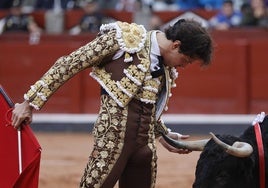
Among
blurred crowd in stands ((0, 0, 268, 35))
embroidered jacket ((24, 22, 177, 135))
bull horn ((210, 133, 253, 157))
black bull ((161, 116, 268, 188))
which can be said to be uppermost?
embroidered jacket ((24, 22, 177, 135))

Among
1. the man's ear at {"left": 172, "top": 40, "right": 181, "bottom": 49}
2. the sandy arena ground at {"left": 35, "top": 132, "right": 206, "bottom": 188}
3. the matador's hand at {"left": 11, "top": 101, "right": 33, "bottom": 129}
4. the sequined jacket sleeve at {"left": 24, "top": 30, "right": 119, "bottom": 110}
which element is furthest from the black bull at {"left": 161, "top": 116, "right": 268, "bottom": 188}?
the sandy arena ground at {"left": 35, "top": 132, "right": 206, "bottom": 188}

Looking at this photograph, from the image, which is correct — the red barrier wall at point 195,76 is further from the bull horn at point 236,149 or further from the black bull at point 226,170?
the bull horn at point 236,149

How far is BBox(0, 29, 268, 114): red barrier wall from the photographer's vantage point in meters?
10.6

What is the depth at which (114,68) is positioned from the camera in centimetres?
418

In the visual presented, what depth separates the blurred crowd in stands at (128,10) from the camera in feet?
34.3

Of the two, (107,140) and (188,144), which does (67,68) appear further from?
(188,144)

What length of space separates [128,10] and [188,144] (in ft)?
23.2

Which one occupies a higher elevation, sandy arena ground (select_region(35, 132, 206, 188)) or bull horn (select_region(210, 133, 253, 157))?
bull horn (select_region(210, 133, 253, 157))

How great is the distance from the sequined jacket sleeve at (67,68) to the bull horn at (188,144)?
0.55 meters

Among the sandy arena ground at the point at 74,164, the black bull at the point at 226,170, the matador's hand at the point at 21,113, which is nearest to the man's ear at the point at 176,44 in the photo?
the black bull at the point at 226,170

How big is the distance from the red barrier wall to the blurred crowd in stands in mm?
162

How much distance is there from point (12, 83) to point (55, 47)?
728 millimetres

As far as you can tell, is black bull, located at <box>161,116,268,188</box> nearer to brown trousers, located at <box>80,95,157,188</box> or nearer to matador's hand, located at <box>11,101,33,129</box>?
brown trousers, located at <box>80,95,157,188</box>

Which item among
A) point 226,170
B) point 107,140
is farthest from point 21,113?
point 226,170
